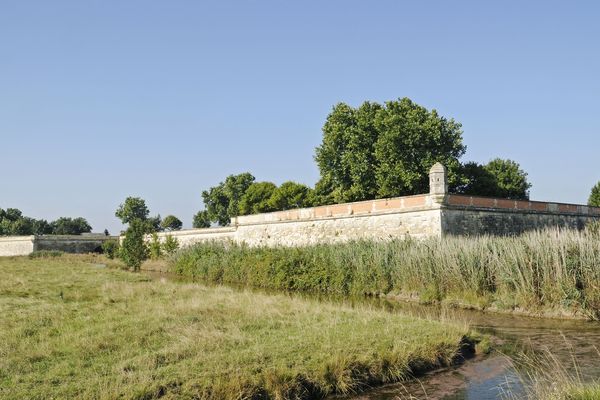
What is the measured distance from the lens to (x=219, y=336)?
10219 mm

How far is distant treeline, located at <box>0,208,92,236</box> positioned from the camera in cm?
9306

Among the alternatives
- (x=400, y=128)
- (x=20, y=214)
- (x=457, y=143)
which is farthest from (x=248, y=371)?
(x=20, y=214)

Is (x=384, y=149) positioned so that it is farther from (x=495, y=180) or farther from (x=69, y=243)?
(x=69, y=243)

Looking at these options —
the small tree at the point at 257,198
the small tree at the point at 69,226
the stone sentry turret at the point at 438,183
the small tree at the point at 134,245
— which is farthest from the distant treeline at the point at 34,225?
the stone sentry turret at the point at 438,183

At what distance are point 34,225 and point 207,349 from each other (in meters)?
104

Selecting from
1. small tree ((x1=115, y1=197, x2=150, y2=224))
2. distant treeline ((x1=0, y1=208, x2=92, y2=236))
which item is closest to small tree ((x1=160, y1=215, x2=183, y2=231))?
small tree ((x1=115, y1=197, x2=150, y2=224))

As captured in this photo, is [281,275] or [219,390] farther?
[281,275]

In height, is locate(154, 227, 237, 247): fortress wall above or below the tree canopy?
below

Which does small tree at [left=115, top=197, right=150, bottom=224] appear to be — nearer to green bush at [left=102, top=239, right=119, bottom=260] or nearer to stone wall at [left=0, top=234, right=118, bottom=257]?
stone wall at [left=0, top=234, right=118, bottom=257]

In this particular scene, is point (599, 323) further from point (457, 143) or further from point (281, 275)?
point (457, 143)

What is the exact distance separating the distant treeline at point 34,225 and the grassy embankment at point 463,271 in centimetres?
8022

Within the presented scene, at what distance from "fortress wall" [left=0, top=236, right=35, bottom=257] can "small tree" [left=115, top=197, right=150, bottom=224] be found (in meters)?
23.8

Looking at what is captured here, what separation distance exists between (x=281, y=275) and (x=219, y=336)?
1680 centimetres

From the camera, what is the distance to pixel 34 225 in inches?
3922
